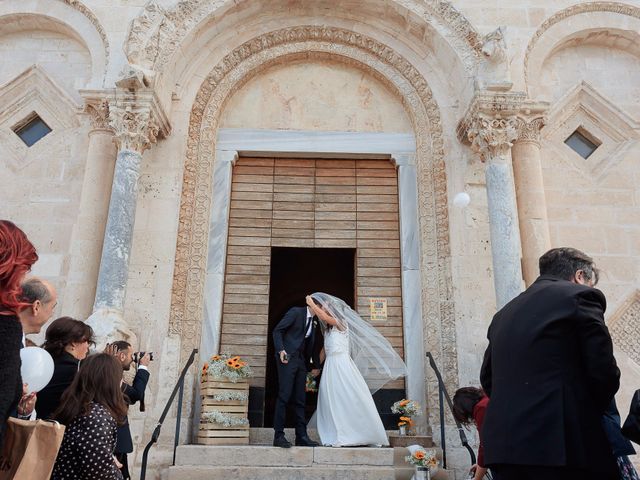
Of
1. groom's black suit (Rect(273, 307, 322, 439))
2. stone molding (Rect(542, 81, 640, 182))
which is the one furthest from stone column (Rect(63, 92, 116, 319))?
stone molding (Rect(542, 81, 640, 182))

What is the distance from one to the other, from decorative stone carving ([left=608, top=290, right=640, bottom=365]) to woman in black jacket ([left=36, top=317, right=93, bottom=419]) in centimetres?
690

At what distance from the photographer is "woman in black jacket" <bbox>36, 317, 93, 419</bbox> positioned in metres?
3.03

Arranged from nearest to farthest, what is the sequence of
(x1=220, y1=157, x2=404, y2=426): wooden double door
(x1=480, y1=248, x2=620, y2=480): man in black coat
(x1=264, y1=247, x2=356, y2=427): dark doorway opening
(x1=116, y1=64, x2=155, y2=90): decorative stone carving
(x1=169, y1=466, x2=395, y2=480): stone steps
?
(x1=480, y1=248, x2=620, y2=480): man in black coat, (x1=169, y1=466, x2=395, y2=480): stone steps, (x1=116, y1=64, x2=155, y2=90): decorative stone carving, (x1=220, y1=157, x2=404, y2=426): wooden double door, (x1=264, y1=247, x2=356, y2=427): dark doorway opening

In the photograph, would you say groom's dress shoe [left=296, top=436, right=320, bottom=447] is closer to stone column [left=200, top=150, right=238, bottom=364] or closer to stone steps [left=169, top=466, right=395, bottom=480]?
stone steps [left=169, top=466, right=395, bottom=480]

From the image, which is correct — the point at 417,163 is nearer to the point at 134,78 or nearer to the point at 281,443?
the point at 134,78

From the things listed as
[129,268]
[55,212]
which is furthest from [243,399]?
[55,212]

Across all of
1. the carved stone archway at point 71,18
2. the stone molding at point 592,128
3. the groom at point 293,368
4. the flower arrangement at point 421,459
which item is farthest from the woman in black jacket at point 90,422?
the stone molding at point 592,128

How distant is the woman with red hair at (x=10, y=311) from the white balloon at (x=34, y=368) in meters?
0.52

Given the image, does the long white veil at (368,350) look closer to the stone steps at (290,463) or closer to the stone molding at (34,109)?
the stone steps at (290,463)

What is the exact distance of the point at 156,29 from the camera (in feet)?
25.4

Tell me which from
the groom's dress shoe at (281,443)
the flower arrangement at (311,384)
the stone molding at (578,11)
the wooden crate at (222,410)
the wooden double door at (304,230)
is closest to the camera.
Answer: the groom's dress shoe at (281,443)

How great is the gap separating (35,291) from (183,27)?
6548mm

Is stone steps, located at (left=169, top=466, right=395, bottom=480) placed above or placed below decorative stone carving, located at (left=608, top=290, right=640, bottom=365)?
below

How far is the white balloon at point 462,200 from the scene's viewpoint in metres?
7.91
